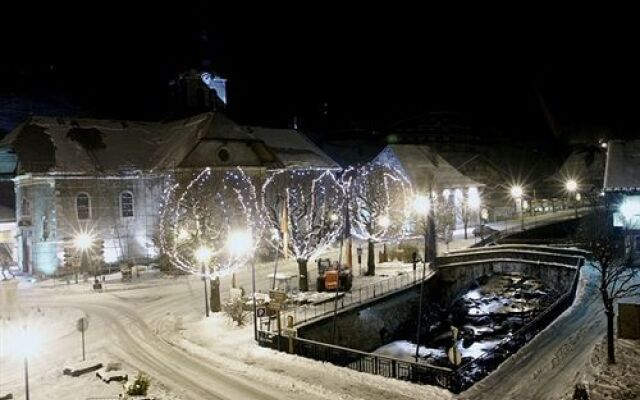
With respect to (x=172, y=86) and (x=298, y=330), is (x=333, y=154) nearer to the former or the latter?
(x=172, y=86)

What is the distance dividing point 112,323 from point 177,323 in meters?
3.95

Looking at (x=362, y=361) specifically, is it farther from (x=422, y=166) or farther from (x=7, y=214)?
(x=422, y=166)

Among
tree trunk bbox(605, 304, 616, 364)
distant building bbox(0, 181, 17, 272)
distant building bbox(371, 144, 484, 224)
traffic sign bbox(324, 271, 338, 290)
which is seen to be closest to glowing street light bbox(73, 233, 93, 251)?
distant building bbox(0, 181, 17, 272)

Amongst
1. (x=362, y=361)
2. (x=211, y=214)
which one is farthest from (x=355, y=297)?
(x=211, y=214)

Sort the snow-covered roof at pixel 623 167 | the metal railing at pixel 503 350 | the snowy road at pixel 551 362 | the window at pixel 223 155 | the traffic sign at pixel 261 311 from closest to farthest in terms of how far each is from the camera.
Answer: the snowy road at pixel 551 362
the metal railing at pixel 503 350
the traffic sign at pixel 261 311
the snow-covered roof at pixel 623 167
the window at pixel 223 155

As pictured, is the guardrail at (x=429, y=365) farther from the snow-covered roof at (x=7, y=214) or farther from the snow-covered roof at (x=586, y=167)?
the snow-covered roof at (x=586, y=167)

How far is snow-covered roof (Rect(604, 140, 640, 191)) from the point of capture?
38.9m

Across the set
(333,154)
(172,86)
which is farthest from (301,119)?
(172,86)

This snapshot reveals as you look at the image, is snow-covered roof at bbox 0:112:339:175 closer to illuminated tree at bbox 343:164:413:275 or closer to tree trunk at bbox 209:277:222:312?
illuminated tree at bbox 343:164:413:275

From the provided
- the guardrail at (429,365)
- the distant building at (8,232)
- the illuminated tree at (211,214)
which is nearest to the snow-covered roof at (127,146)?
the illuminated tree at (211,214)

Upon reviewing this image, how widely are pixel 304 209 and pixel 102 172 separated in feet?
60.2

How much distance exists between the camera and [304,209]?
118 feet

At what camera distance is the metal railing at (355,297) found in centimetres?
2833

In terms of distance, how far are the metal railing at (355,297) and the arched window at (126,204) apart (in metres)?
22.0
